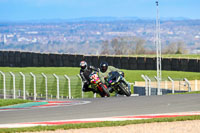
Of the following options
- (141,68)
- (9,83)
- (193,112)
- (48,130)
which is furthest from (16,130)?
(141,68)

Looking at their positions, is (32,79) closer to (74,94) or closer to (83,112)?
(74,94)

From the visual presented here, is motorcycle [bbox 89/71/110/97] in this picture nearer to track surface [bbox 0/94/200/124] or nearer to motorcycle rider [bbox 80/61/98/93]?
motorcycle rider [bbox 80/61/98/93]

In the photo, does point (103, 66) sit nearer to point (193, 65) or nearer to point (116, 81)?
point (116, 81)

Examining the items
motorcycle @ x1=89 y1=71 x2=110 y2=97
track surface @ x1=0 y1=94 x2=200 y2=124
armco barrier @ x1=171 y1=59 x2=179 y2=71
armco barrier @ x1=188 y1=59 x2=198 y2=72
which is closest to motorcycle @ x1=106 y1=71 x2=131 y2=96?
motorcycle @ x1=89 y1=71 x2=110 y2=97

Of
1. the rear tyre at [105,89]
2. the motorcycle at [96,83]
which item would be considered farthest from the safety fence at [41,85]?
the rear tyre at [105,89]

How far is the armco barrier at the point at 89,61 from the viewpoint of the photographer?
6377 cm

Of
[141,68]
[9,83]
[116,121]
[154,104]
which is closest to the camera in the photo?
[116,121]

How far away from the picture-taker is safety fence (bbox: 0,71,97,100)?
26.1 m

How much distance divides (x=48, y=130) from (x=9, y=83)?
1658 cm

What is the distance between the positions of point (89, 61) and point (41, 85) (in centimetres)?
4475

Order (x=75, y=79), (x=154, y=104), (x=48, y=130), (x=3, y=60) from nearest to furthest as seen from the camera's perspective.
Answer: (x=48, y=130)
(x=154, y=104)
(x=75, y=79)
(x=3, y=60)

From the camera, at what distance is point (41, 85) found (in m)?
27.8

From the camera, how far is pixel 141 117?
44.9 ft

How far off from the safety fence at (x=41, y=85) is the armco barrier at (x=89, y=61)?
3492cm
